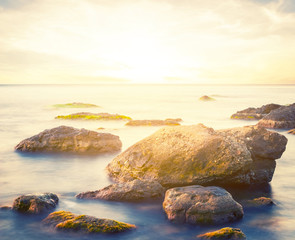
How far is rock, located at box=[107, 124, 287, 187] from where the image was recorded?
10.3m

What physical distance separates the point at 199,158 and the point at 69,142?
26.5ft

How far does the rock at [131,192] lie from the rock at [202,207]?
1.23 metres

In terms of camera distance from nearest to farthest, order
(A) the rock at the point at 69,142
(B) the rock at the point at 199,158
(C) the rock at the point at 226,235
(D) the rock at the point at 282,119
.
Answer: (C) the rock at the point at 226,235, (B) the rock at the point at 199,158, (A) the rock at the point at 69,142, (D) the rock at the point at 282,119

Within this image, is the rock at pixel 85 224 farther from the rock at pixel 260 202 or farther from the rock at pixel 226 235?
the rock at pixel 260 202

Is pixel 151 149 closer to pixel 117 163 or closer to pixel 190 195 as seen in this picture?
pixel 117 163

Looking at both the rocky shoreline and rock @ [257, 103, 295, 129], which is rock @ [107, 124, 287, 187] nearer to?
the rocky shoreline

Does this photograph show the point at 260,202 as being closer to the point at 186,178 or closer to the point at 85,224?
the point at 186,178

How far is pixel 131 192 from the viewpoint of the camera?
9.63 metres

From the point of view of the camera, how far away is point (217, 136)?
1088 centimetres

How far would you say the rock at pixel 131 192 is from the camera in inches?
377

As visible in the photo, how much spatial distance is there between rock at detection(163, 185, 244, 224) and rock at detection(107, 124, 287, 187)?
182 cm

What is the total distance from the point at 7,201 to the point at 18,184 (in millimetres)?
1825

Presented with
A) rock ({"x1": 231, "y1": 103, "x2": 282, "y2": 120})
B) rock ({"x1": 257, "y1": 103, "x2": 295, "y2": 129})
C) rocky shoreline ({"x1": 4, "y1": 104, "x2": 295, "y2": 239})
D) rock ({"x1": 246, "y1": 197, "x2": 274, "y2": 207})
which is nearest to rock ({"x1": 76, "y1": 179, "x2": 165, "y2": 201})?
rocky shoreline ({"x1": 4, "y1": 104, "x2": 295, "y2": 239})

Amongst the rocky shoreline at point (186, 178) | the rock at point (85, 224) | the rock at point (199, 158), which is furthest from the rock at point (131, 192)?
the rock at point (85, 224)
